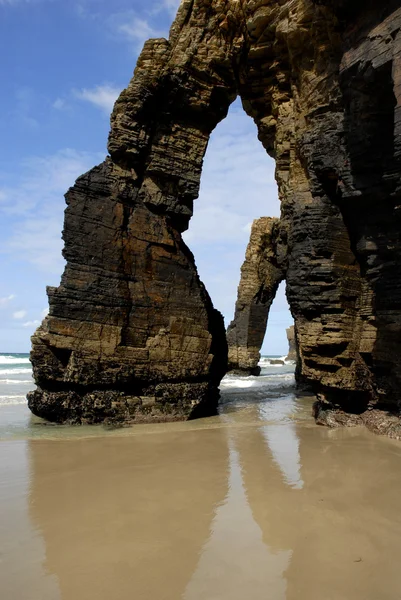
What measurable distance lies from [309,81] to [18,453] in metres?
10.7

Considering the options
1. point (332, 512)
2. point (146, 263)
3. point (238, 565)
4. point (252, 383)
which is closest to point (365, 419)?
point (332, 512)

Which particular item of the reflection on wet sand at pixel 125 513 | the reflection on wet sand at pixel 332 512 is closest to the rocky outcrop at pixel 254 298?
the reflection on wet sand at pixel 332 512

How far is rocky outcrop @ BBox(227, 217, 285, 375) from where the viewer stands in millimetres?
32500

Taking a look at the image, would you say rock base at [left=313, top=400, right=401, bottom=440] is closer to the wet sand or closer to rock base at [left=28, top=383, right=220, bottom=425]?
the wet sand

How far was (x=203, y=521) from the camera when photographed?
4.41 meters

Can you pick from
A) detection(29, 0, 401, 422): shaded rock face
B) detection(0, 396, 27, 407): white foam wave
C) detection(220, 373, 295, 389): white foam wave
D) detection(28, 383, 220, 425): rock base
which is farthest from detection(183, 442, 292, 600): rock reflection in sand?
detection(220, 373, 295, 389): white foam wave

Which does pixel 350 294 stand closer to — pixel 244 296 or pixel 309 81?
pixel 309 81

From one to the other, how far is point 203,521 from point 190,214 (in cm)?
Answer: 1080

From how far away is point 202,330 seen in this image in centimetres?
1305

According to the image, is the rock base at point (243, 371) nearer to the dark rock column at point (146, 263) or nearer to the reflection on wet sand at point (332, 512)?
the dark rock column at point (146, 263)

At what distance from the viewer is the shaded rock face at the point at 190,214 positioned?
29.0 ft

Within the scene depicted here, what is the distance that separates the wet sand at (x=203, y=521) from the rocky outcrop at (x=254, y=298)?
79.9 feet

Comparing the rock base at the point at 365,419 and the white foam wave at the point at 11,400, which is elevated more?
the rock base at the point at 365,419

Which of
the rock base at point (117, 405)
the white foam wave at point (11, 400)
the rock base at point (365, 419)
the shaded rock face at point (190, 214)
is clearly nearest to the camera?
the rock base at point (365, 419)
